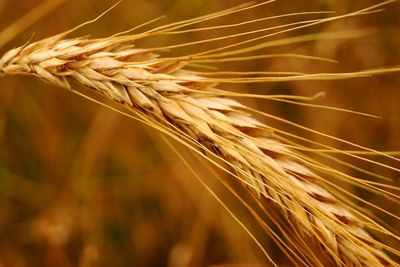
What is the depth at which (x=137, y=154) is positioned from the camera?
1762 mm

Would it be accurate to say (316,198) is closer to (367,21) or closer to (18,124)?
(367,21)

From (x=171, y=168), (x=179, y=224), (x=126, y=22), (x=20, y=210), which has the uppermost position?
(x=126, y=22)

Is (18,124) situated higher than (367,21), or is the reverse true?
(18,124)

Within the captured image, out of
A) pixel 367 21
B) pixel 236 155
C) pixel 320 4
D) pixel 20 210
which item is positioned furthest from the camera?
pixel 20 210

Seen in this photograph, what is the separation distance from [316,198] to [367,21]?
99cm

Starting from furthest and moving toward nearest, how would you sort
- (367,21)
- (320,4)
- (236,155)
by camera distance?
(367,21) < (320,4) < (236,155)

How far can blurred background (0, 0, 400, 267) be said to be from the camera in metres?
1.60

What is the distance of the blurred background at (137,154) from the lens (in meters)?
1.60

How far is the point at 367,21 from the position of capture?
1645 mm

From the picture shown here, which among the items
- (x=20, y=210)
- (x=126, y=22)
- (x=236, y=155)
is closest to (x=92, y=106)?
(x=126, y=22)

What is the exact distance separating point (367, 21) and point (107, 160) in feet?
3.01

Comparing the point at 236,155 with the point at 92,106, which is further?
the point at 92,106

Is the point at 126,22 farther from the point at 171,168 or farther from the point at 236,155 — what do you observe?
the point at 236,155

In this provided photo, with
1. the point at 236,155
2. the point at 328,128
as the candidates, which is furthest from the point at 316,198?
the point at 328,128
